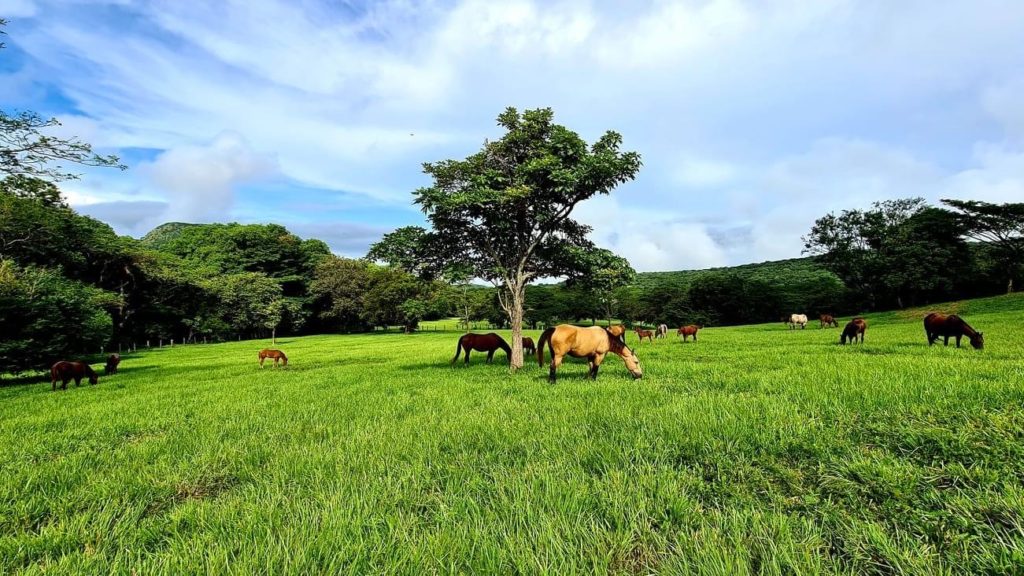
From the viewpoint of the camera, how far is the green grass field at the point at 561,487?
2.76 metres

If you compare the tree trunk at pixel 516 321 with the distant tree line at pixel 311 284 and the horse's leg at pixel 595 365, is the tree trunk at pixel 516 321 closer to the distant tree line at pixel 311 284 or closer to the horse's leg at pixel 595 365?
the distant tree line at pixel 311 284

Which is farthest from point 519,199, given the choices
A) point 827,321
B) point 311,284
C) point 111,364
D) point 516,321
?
point 311,284

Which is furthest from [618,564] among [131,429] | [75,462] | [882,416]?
[131,429]

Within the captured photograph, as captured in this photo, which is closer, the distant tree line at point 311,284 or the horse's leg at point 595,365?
the horse's leg at point 595,365

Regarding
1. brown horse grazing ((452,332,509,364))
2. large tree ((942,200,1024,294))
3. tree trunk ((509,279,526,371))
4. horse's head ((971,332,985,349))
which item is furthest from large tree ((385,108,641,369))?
large tree ((942,200,1024,294))

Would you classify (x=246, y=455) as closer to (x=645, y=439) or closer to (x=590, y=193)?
(x=645, y=439)

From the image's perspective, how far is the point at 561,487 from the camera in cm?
379

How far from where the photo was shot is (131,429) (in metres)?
7.78

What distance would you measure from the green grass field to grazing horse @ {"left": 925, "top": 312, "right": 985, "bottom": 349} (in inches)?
423

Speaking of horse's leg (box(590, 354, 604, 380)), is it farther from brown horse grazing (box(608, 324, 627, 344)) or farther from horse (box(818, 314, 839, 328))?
horse (box(818, 314, 839, 328))

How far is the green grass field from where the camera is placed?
2.76m

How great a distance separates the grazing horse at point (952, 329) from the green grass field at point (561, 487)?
35.2ft

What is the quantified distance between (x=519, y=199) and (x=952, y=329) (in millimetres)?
18391

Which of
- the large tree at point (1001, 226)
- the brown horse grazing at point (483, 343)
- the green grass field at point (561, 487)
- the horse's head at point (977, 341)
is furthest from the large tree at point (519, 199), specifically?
the large tree at point (1001, 226)
